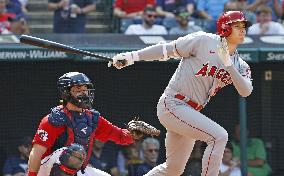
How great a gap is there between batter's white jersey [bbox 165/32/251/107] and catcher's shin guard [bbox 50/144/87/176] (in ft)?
3.42

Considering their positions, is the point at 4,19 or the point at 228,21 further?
the point at 4,19

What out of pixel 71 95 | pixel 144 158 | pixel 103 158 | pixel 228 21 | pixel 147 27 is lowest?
pixel 103 158

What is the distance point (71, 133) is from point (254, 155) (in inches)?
173

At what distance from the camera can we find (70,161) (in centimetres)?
608

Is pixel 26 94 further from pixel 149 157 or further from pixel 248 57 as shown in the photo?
pixel 248 57

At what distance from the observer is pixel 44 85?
1059 cm

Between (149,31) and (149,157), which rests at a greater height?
(149,31)

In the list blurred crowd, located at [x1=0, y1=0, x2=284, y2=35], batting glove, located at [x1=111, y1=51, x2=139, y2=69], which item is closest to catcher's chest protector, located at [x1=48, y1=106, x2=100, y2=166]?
batting glove, located at [x1=111, y1=51, x2=139, y2=69]

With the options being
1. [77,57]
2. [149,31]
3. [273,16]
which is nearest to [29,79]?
[77,57]

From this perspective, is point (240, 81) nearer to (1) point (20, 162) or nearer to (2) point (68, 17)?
(1) point (20, 162)

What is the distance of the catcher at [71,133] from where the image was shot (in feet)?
20.2

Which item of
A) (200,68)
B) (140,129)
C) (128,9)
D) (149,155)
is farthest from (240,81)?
(128,9)

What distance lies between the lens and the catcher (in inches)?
243

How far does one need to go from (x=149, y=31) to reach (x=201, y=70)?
4.35 metres
